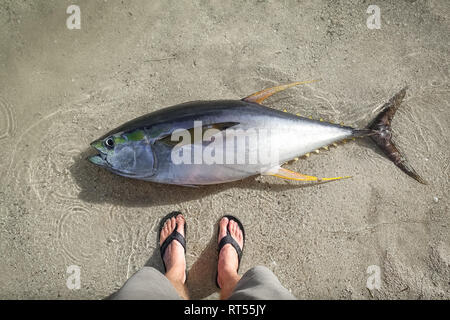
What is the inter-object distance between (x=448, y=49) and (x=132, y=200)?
308cm

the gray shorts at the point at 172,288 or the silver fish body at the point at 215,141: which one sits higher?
the silver fish body at the point at 215,141

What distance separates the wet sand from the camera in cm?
243

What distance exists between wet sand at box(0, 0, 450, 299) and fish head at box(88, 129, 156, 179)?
0.90 ft

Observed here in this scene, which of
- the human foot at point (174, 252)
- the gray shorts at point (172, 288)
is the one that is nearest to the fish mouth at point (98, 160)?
the human foot at point (174, 252)

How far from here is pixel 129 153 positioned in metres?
2.24

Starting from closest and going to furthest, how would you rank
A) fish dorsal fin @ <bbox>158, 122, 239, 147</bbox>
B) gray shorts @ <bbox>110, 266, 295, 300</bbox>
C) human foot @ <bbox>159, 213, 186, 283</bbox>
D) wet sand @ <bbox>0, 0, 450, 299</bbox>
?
1. gray shorts @ <bbox>110, 266, 295, 300</bbox>
2. fish dorsal fin @ <bbox>158, 122, 239, 147</bbox>
3. human foot @ <bbox>159, 213, 186, 283</bbox>
4. wet sand @ <bbox>0, 0, 450, 299</bbox>

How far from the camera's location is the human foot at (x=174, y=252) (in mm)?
2312

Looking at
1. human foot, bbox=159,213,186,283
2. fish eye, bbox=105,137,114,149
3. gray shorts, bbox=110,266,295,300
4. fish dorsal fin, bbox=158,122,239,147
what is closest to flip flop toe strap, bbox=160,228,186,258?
human foot, bbox=159,213,186,283

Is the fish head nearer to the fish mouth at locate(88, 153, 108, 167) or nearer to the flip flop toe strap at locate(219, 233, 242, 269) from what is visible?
the fish mouth at locate(88, 153, 108, 167)

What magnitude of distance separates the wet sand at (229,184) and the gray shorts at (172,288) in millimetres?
331

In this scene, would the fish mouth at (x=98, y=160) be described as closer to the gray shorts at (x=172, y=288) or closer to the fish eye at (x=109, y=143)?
the fish eye at (x=109, y=143)

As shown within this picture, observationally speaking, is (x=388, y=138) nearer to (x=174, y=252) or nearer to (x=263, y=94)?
(x=263, y=94)

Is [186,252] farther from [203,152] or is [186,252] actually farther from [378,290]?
[378,290]

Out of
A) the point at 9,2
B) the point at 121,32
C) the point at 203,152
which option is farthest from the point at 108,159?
the point at 9,2
